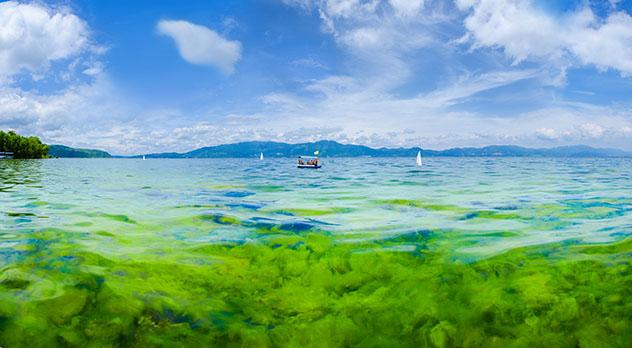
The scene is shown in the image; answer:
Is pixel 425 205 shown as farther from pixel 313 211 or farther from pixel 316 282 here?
pixel 316 282

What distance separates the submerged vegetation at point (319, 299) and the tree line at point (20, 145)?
139 m

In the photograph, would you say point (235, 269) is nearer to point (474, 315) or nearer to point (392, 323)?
point (392, 323)

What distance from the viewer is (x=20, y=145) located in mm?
116375

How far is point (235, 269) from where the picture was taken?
20.3 ft

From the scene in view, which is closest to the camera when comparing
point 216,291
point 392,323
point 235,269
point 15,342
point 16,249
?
point 15,342

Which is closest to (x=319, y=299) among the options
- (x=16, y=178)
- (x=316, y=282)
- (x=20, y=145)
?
(x=316, y=282)

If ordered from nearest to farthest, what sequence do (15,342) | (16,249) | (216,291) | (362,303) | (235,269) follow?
1. (15,342)
2. (362,303)
3. (216,291)
4. (235,269)
5. (16,249)

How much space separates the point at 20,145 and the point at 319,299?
474ft

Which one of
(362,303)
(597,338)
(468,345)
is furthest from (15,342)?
(597,338)

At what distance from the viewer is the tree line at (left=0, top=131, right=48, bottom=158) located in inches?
4491

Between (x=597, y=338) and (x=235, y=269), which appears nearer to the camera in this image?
(x=597, y=338)

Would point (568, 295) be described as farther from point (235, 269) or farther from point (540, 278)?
point (235, 269)

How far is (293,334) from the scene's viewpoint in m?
4.18

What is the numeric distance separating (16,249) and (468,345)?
312 inches
